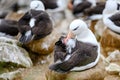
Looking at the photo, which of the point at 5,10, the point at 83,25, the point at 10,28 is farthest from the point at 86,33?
the point at 5,10

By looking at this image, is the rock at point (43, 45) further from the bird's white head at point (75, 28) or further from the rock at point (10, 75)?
the bird's white head at point (75, 28)

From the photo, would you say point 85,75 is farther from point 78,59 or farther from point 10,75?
point 10,75

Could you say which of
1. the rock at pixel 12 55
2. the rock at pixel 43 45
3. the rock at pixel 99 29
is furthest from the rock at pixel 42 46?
the rock at pixel 99 29

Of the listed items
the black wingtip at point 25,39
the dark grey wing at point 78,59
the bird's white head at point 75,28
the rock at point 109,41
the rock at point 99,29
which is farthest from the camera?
the rock at point 99,29

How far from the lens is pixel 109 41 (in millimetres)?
8164

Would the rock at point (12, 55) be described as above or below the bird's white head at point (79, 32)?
below

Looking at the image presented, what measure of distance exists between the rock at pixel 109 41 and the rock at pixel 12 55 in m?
1.39

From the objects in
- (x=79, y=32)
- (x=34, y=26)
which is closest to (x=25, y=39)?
(x=34, y=26)

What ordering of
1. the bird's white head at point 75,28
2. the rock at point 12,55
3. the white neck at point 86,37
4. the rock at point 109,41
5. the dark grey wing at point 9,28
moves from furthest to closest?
the dark grey wing at point 9,28 → the rock at point 109,41 → the rock at point 12,55 → the white neck at point 86,37 → the bird's white head at point 75,28

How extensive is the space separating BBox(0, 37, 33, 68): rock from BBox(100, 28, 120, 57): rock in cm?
139

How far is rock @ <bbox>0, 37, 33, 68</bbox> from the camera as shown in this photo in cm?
742

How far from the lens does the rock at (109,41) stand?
8.08 m

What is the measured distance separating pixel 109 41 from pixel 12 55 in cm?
172

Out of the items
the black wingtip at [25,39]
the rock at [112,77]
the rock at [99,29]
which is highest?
the black wingtip at [25,39]
